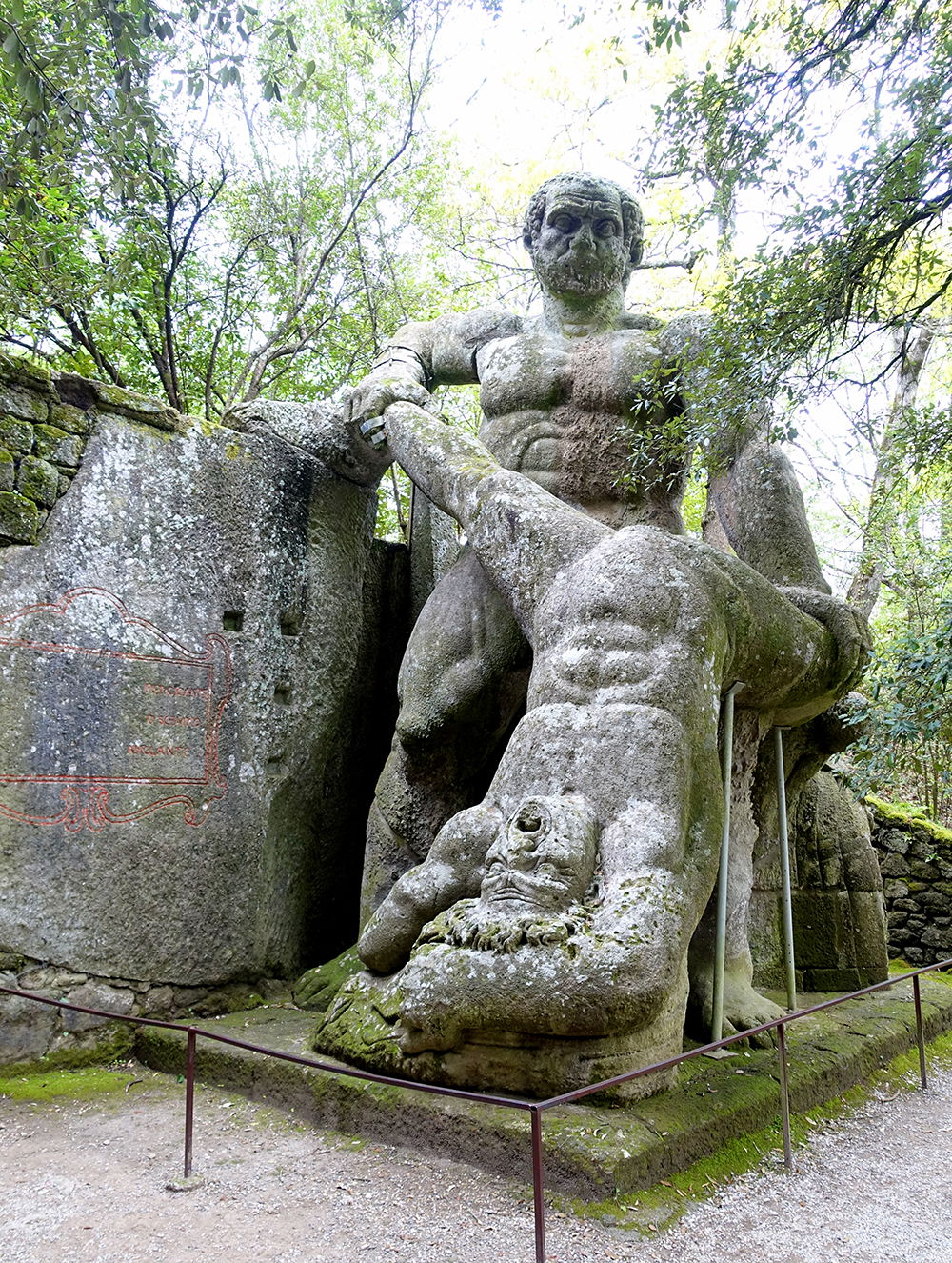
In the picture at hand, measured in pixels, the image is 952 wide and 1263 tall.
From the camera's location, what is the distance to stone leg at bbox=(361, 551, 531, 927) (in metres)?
3.99

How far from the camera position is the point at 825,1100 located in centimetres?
323

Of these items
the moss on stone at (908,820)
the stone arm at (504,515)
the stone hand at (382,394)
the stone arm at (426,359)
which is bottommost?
the moss on stone at (908,820)

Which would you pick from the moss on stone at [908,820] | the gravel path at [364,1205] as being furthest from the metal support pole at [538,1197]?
the moss on stone at [908,820]

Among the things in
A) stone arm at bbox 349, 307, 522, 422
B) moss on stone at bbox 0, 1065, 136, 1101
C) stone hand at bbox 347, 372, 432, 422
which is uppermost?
stone arm at bbox 349, 307, 522, 422

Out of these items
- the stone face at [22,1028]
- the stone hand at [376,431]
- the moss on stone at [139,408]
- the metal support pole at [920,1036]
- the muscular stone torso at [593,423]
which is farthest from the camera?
the stone hand at [376,431]

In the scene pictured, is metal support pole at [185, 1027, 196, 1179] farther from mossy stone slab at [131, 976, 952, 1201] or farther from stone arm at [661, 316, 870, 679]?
stone arm at [661, 316, 870, 679]

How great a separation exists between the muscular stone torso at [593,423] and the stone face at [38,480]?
180cm

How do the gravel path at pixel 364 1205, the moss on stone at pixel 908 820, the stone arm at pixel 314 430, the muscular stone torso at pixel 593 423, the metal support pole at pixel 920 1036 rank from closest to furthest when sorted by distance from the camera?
the gravel path at pixel 364 1205
the metal support pole at pixel 920 1036
the muscular stone torso at pixel 593 423
the stone arm at pixel 314 430
the moss on stone at pixel 908 820

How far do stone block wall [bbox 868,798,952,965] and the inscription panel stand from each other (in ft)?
15.4

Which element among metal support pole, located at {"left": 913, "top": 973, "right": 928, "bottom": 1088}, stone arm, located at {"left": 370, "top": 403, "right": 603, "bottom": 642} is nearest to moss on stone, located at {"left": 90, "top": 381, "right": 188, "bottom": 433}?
stone arm, located at {"left": 370, "top": 403, "right": 603, "bottom": 642}

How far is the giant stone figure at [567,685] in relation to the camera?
266 centimetres

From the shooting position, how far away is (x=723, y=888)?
131 inches

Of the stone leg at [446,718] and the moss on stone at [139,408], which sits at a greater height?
the moss on stone at [139,408]

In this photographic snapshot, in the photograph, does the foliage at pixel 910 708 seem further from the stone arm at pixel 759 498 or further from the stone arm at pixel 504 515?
the stone arm at pixel 504 515
